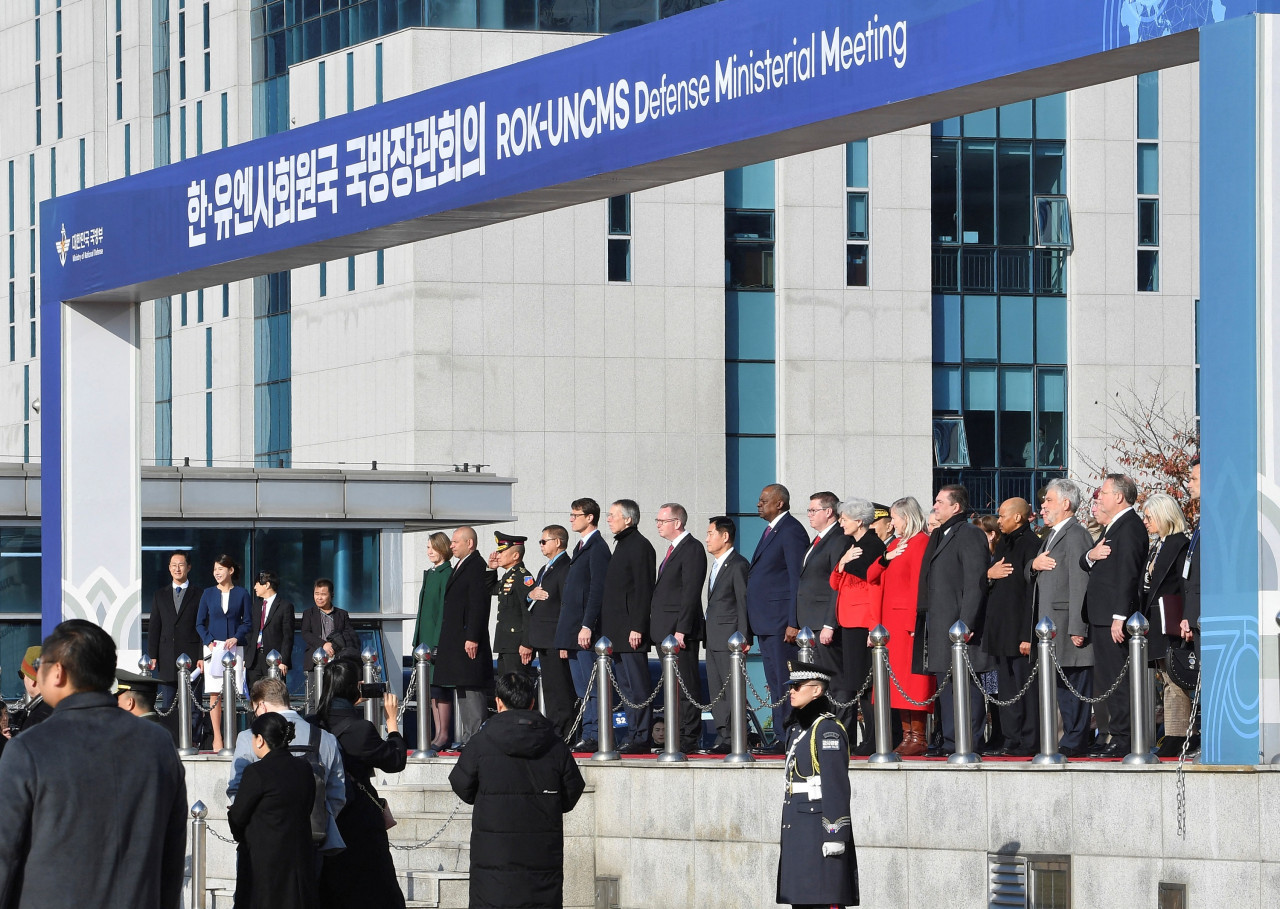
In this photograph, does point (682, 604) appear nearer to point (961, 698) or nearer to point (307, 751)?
point (961, 698)

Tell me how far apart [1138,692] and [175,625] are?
10447mm

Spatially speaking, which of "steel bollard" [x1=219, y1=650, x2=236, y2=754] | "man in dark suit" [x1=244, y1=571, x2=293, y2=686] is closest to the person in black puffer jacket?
"steel bollard" [x1=219, y1=650, x2=236, y2=754]

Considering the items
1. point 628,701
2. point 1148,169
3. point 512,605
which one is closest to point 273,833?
point 628,701

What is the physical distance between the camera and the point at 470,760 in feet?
36.0

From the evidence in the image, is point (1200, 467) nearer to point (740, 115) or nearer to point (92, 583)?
point (740, 115)

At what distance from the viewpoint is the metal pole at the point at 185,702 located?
1928 cm

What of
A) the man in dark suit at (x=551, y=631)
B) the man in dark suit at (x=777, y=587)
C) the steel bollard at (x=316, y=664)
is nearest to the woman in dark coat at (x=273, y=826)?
the man in dark suit at (x=777, y=587)

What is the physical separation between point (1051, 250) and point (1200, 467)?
3312cm

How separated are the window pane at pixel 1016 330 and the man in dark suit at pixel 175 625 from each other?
2691 centimetres

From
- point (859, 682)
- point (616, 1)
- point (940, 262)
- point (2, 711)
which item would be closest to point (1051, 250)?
point (940, 262)

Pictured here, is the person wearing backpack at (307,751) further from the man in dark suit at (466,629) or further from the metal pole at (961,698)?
the man in dark suit at (466,629)

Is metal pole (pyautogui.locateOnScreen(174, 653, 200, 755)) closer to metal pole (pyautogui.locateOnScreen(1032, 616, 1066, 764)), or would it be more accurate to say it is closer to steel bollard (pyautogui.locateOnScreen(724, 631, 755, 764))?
steel bollard (pyautogui.locateOnScreen(724, 631, 755, 764))

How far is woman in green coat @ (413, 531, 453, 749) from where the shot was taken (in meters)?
18.2

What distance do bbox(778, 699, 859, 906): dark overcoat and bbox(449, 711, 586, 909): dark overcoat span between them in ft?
4.04
